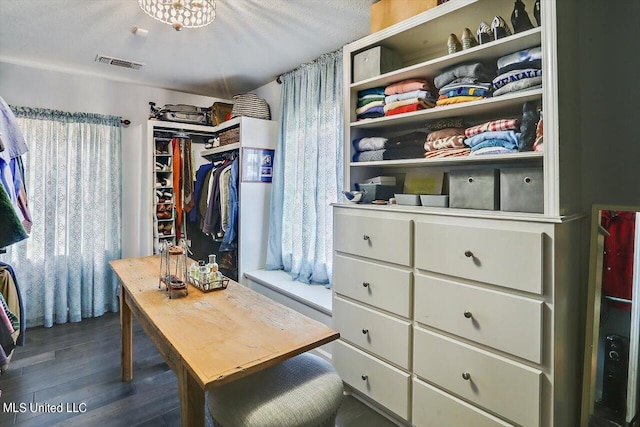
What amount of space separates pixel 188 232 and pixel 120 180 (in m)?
0.92

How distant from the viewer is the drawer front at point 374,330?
1.73 metres

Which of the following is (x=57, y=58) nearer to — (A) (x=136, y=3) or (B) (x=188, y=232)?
(A) (x=136, y=3)

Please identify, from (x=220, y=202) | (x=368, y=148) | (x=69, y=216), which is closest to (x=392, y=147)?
(x=368, y=148)

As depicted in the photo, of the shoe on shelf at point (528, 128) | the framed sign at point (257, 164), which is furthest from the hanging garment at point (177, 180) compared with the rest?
the shoe on shelf at point (528, 128)

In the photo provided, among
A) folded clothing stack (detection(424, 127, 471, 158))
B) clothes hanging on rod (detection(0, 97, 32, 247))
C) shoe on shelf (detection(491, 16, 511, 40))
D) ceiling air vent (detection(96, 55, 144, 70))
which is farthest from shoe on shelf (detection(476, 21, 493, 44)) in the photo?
ceiling air vent (detection(96, 55, 144, 70))

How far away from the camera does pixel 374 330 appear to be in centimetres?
187

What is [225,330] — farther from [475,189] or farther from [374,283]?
[475,189]

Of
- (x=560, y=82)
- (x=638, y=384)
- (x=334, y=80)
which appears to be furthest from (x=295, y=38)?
(x=638, y=384)

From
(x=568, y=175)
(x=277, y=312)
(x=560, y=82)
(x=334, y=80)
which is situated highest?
(x=334, y=80)

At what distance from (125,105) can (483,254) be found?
3734 mm

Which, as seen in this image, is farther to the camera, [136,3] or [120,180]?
[120,180]

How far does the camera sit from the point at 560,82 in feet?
4.29

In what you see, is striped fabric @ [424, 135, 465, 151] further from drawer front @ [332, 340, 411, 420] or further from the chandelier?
the chandelier

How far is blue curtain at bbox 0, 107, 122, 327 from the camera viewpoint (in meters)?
3.04
